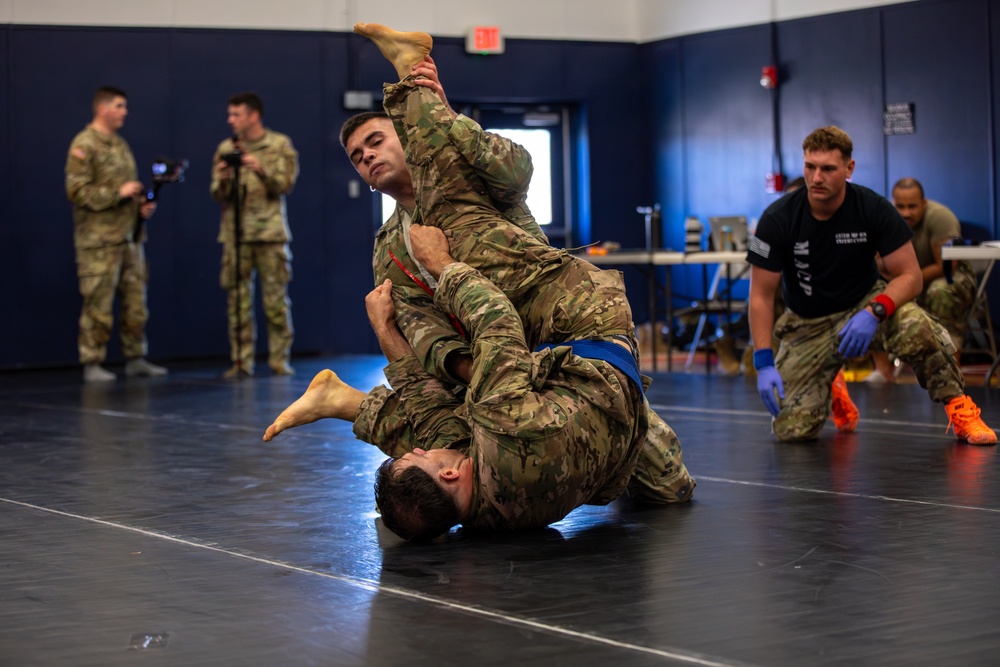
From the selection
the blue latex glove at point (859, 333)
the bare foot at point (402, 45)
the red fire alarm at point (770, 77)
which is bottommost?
the blue latex glove at point (859, 333)

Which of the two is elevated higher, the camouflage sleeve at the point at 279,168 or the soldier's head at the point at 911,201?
the camouflage sleeve at the point at 279,168

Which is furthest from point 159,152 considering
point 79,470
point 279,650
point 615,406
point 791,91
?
point 279,650

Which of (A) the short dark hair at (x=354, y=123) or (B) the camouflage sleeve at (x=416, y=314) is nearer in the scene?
(B) the camouflage sleeve at (x=416, y=314)

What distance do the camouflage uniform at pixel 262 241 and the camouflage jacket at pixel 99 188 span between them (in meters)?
0.70

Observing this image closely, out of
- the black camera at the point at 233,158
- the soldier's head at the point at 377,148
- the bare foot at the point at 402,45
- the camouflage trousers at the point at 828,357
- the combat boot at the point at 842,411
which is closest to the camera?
the bare foot at the point at 402,45

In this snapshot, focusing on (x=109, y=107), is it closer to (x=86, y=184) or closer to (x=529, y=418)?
(x=86, y=184)

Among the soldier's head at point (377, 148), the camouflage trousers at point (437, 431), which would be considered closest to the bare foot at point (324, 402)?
the camouflage trousers at point (437, 431)

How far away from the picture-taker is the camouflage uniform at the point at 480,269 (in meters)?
3.21

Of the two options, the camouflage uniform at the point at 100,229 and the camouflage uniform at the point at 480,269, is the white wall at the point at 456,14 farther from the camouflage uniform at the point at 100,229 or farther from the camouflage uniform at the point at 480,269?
the camouflage uniform at the point at 480,269

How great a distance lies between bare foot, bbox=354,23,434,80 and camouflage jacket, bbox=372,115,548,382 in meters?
0.21

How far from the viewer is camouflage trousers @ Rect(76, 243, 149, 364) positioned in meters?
8.98

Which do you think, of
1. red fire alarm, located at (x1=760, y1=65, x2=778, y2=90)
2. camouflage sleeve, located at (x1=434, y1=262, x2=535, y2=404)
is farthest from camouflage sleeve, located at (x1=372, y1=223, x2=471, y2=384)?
red fire alarm, located at (x1=760, y1=65, x2=778, y2=90)

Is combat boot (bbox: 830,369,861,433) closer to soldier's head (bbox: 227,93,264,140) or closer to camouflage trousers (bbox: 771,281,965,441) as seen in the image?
camouflage trousers (bbox: 771,281,965,441)

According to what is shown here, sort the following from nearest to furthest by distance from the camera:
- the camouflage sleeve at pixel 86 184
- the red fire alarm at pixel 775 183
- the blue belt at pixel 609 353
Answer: the blue belt at pixel 609 353
the camouflage sleeve at pixel 86 184
the red fire alarm at pixel 775 183
